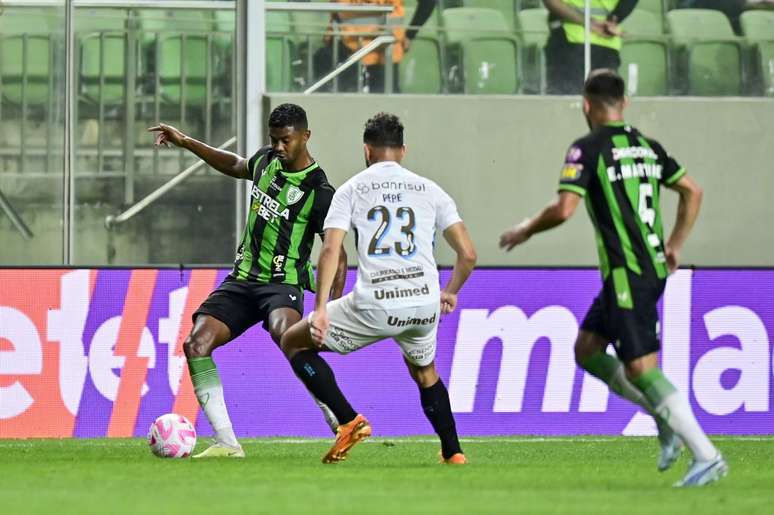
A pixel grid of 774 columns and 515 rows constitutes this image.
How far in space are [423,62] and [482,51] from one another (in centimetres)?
62

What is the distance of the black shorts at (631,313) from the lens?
24.6 ft

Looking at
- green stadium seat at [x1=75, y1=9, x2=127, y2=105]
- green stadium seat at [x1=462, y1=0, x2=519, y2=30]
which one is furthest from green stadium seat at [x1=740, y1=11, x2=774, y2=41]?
green stadium seat at [x1=75, y1=9, x2=127, y2=105]

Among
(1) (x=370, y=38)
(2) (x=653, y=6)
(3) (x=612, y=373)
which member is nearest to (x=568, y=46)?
(2) (x=653, y=6)

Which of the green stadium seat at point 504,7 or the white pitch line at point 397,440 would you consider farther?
the green stadium seat at point 504,7

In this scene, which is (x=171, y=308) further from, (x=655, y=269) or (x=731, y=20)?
(x=731, y=20)

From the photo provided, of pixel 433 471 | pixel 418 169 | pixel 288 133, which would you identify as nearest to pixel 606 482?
pixel 433 471

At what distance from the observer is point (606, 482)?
7.80 m

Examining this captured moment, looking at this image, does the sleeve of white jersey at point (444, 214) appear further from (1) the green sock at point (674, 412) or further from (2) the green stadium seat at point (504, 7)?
(2) the green stadium seat at point (504, 7)

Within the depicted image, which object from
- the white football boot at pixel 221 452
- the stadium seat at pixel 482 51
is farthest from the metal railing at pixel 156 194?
the white football boot at pixel 221 452

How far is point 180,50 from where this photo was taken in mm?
15922

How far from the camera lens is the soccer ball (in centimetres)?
953

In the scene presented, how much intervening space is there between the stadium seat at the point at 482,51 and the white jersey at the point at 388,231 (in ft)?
25.5

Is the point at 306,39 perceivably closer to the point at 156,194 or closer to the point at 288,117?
the point at 156,194

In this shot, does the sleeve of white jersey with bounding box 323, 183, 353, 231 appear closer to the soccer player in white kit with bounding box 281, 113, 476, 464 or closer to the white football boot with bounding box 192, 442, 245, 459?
the soccer player in white kit with bounding box 281, 113, 476, 464
